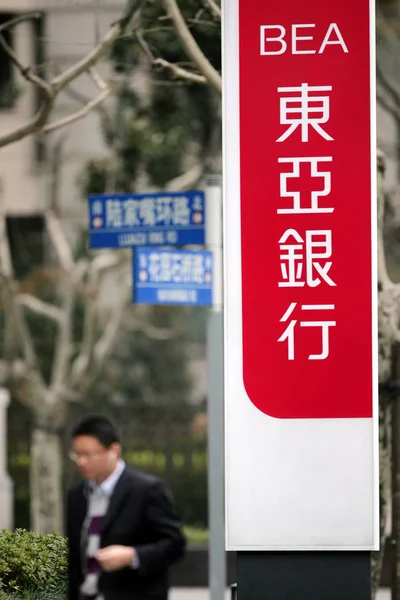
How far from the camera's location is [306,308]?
5.32 metres

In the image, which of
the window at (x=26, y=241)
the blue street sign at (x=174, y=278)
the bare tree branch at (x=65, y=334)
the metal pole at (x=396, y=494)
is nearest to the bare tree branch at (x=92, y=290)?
the bare tree branch at (x=65, y=334)

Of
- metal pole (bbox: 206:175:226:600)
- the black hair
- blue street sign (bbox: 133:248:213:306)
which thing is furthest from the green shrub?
blue street sign (bbox: 133:248:213:306)

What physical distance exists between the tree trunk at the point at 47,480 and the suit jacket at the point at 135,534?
9889mm

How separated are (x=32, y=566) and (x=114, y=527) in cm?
39

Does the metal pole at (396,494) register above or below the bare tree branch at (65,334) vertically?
below

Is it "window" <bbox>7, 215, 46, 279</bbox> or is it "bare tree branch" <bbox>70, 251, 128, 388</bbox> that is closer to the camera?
"bare tree branch" <bbox>70, 251, 128, 388</bbox>

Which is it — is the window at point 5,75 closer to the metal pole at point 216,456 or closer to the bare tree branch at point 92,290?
the bare tree branch at point 92,290

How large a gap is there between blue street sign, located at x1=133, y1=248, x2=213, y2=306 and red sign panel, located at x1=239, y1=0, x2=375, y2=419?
328 cm

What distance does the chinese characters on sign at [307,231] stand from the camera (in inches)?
209

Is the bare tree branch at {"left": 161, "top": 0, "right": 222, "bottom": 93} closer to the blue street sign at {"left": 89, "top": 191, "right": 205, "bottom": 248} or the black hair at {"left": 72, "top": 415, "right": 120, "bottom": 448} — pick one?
the blue street sign at {"left": 89, "top": 191, "right": 205, "bottom": 248}

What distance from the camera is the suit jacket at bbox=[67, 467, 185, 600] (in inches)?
226

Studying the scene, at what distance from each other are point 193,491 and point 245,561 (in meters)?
12.0

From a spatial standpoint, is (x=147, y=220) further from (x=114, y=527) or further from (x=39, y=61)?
(x=39, y=61)

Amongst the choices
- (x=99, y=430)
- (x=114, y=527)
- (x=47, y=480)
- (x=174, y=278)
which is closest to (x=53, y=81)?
(x=174, y=278)
